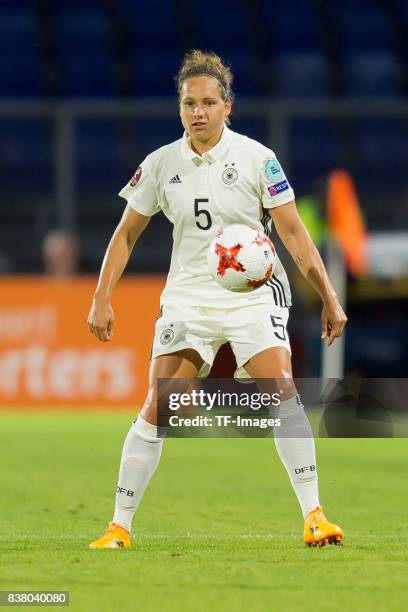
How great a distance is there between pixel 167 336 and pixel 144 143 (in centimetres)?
1240

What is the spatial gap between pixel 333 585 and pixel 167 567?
2.28 ft

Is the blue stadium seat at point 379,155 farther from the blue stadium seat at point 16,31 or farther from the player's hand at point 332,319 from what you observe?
the player's hand at point 332,319

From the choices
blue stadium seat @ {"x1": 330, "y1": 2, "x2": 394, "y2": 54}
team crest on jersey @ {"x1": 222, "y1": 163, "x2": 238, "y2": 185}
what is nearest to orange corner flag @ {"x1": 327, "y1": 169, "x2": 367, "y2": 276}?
blue stadium seat @ {"x1": 330, "y1": 2, "x2": 394, "y2": 54}

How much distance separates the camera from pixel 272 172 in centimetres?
552

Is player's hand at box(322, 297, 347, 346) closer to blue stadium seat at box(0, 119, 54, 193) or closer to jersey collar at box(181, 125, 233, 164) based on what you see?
jersey collar at box(181, 125, 233, 164)

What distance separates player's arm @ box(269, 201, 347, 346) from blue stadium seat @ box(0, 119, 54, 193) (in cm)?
1188

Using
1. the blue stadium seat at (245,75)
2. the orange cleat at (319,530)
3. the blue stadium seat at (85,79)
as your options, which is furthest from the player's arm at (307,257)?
the blue stadium seat at (85,79)

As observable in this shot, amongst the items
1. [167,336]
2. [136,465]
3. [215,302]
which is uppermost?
[215,302]

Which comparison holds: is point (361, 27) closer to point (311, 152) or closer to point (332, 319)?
point (311, 152)

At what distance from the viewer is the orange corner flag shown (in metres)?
14.6

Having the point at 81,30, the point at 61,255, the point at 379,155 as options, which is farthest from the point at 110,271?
the point at 81,30

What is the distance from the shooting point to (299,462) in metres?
5.50

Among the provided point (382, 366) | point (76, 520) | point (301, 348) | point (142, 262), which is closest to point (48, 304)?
point (142, 262)

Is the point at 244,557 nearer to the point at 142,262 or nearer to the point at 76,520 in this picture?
the point at 76,520
